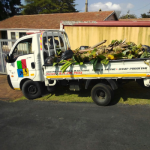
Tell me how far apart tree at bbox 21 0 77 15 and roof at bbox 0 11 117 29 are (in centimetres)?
1214

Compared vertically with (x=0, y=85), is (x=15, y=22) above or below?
above

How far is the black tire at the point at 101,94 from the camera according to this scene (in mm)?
5328

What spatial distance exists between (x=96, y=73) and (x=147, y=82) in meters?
1.52

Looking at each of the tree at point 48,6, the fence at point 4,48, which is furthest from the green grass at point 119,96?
the tree at point 48,6

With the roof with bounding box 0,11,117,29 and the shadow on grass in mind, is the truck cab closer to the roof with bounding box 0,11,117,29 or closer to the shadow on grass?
the shadow on grass

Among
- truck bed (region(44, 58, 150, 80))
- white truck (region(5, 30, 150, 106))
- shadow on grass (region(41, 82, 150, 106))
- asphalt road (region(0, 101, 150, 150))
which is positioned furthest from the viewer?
shadow on grass (region(41, 82, 150, 106))

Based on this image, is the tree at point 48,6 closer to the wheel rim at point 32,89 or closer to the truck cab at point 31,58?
the truck cab at point 31,58

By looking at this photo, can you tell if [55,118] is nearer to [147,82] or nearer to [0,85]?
Result: [147,82]

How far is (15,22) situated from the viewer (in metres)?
23.2

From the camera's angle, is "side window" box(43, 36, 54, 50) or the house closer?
"side window" box(43, 36, 54, 50)

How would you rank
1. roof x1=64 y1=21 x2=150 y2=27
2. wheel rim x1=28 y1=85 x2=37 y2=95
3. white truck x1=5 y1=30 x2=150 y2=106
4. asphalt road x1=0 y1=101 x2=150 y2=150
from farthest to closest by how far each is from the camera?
roof x1=64 y1=21 x2=150 y2=27, wheel rim x1=28 y1=85 x2=37 y2=95, white truck x1=5 y1=30 x2=150 y2=106, asphalt road x1=0 y1=101 x2=150 y2=150

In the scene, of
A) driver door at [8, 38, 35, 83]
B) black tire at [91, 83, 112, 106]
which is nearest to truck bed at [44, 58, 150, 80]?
black tire at [91, 83, 112, 106]

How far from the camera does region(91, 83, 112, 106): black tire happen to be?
5.33m

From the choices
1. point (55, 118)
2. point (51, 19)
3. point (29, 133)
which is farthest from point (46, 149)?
point (51, 19)
